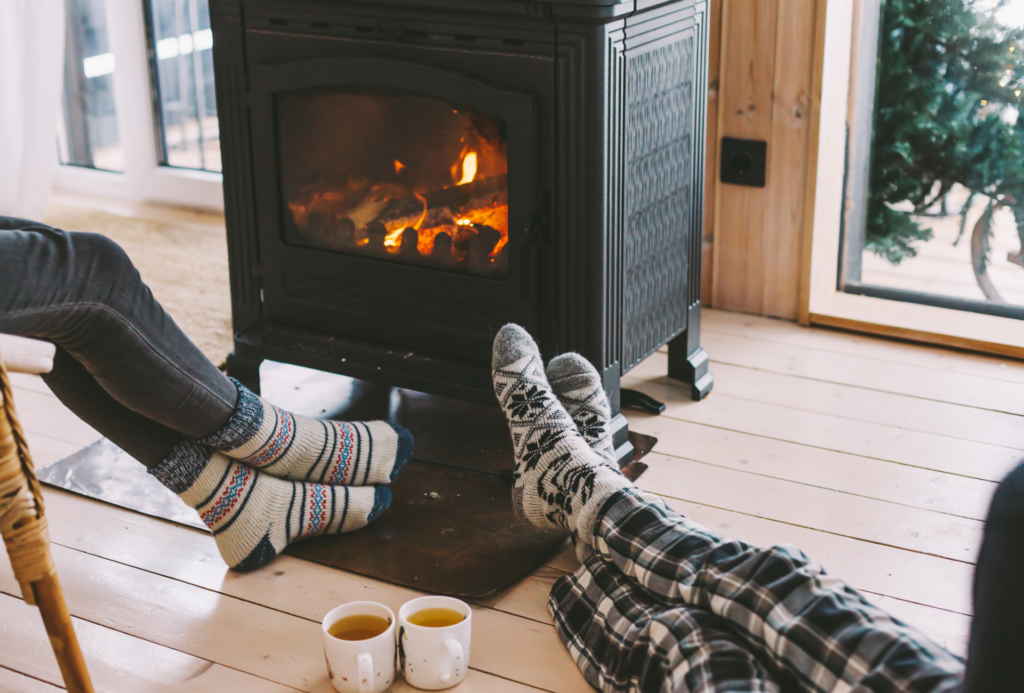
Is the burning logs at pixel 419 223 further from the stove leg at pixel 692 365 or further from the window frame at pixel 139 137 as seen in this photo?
the window frame at pixel 139 137

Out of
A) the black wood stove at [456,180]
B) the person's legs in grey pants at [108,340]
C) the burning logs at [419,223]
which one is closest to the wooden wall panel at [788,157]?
the black wood stove at [456,180]

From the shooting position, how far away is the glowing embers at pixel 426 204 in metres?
1.62

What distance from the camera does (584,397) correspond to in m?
1.52

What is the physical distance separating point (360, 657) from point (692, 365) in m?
1.00

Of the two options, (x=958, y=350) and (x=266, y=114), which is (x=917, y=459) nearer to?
(x=958, y=350)

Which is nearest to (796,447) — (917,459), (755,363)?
(917,459)

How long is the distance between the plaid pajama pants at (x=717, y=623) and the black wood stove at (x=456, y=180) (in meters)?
0.45

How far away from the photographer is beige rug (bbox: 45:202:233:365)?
2275mm

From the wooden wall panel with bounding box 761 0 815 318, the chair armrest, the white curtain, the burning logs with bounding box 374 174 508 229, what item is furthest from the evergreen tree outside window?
the white curtain

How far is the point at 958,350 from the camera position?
208cm

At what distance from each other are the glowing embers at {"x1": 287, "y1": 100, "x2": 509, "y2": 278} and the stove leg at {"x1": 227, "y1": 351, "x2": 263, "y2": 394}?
26cm

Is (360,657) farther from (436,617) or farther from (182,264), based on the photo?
(182,264)

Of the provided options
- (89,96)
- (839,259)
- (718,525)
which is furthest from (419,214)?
(89,96)

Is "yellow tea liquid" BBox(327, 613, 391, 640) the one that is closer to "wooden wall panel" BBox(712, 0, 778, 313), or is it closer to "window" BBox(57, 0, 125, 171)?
"wooden wall panel" BBox(712, 0, 778, 313)
